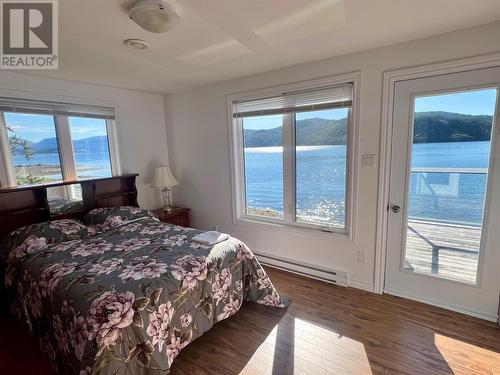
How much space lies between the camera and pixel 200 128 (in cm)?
341

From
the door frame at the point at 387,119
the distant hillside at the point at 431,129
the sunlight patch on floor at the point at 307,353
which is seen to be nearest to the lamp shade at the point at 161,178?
the distant hillside at the point at 431,129

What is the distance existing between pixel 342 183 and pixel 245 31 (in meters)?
1.63

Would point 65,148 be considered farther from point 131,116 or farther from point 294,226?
point 294,226

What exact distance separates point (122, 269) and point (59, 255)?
0.67 meters

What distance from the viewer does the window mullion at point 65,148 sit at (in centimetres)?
275

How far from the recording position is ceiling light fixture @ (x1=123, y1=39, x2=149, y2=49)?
1.84 meters

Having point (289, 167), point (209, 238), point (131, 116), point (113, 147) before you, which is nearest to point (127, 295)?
point (209, 238)

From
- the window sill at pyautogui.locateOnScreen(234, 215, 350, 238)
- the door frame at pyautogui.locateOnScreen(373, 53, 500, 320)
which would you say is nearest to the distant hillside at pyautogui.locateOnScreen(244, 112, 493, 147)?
the door frame at pyautogui.locateOnScreen(373, 53, 500, 320)

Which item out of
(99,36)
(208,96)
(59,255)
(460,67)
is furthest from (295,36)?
(59,255)

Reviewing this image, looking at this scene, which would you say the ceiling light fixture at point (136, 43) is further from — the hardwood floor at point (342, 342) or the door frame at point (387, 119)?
the hardwood floor at point (342, 342)

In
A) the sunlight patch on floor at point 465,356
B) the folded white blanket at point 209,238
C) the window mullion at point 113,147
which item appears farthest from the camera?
the window mullion at point 113,147

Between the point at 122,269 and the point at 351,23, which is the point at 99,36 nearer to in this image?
the point at 122,269

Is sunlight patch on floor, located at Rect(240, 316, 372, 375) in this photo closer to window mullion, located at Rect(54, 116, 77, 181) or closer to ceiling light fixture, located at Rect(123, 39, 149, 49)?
ceiling light fixture, located at Rect(123, 39, 149, 49)

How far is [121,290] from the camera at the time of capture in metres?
1.50
